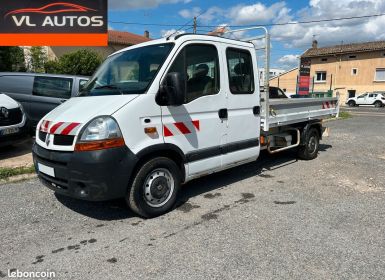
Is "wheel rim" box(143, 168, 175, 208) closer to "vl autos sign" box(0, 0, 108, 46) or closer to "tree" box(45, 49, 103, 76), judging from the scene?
"vl autos sign" box(0, 0, 108, 46)

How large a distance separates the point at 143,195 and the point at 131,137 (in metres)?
0.77

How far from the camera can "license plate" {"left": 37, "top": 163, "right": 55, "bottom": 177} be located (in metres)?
3.86

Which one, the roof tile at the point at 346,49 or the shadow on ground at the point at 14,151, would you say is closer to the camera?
the shadow on ground at the point at 14,151

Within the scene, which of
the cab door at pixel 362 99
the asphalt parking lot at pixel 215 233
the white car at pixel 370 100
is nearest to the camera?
the asphalt parking lot at pixel 215 233

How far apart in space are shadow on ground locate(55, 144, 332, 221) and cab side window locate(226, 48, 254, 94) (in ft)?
5.29

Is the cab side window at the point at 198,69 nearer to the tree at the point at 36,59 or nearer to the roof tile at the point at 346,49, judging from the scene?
the tree at the point at 36,59

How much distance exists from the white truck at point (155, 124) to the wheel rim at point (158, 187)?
1cm

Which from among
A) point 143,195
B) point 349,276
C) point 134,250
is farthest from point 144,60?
point 349,276

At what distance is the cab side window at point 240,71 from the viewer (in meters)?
4.93

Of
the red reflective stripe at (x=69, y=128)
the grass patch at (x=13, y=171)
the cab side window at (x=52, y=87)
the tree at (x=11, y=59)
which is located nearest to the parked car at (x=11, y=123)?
the grass patch at (x=13, y=171)

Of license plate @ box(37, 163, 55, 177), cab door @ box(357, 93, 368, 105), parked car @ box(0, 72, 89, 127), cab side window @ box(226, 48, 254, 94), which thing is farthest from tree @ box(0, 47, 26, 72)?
cab door @ box(357, 93, 368, 105)

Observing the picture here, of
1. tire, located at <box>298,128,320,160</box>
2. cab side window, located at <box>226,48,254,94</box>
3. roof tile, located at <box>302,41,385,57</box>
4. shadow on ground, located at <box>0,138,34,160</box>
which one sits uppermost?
roof tile, located at <box>302,41,385,57</box>

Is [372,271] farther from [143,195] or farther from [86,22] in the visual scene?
[86,22]

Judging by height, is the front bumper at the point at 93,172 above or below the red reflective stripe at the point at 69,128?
below
